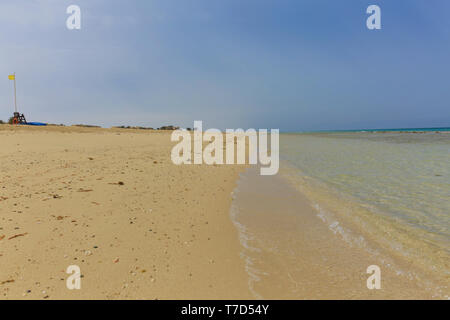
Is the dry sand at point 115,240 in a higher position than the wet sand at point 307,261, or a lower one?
higher

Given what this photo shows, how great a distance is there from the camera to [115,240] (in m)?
3.20

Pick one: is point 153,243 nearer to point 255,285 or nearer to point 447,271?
point 255,285

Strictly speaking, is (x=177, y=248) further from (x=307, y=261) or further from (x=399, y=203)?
(x=399, y=203)

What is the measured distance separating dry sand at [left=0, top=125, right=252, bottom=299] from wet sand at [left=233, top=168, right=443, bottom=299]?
0.25 metres

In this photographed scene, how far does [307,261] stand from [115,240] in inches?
99.3

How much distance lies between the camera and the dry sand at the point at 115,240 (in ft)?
7.61

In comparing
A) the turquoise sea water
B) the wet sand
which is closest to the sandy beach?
the wet sand

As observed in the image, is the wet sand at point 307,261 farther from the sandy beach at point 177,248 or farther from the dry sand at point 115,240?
the dry sand at point 115,240

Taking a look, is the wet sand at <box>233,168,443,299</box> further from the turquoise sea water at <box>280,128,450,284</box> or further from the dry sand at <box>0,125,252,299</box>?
the turquoise sea water at <box>280,128,450,284</box>

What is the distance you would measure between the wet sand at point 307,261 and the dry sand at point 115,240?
252 mm

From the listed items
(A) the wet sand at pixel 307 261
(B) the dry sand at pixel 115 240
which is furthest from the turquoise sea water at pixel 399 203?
(B) the dry sand at pixel 115 240
